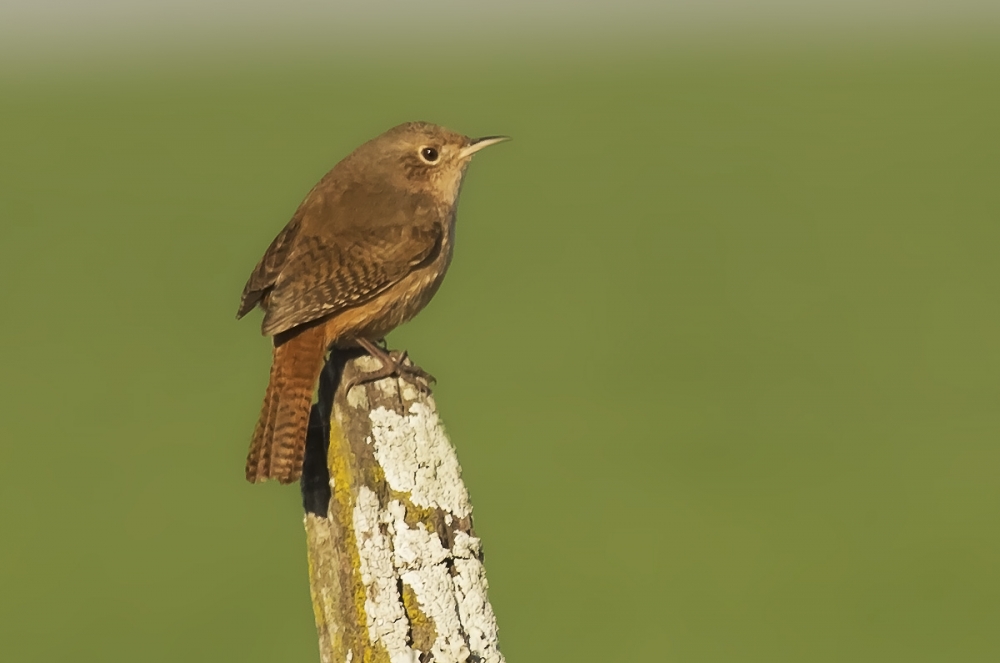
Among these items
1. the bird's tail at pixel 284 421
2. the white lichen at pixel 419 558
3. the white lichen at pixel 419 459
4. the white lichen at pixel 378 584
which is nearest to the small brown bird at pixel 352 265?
the bird's tail at pixel 284 421

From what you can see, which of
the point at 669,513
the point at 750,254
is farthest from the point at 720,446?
the point at 750,254

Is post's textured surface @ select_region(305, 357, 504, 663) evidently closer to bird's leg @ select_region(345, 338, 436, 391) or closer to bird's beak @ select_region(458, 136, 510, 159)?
bird's leg @ select_region(345, 338, 436, 391)

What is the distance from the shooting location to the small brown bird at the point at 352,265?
Result: 4375mm

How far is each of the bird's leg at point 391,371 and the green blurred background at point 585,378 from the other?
3534 millimetres

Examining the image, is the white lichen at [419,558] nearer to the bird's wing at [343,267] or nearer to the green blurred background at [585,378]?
the bird's wing at [343,267]

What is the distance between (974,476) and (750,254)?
6.74m

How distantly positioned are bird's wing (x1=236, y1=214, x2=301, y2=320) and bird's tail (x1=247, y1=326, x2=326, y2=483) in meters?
0.57

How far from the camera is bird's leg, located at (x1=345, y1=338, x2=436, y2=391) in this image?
414 centimetres

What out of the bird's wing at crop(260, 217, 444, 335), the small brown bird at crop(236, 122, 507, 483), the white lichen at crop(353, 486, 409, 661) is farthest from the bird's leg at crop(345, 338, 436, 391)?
the white lichen at crop(353, 486, 409, 661)

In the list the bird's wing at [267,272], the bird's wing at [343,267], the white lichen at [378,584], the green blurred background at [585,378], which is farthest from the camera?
the green blurred background at [585,378]

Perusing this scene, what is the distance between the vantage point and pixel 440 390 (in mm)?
13219

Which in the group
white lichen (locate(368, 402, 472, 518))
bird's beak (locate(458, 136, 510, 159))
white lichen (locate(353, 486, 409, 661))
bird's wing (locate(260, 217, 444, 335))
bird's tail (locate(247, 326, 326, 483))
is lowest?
white lichen (locate(353, 486, 409, 661))

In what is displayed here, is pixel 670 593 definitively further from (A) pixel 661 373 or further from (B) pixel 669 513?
(A) pixel 661 373

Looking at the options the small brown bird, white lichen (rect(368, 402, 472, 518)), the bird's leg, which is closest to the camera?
white lichen (rect(368, 402, 472, 518))
